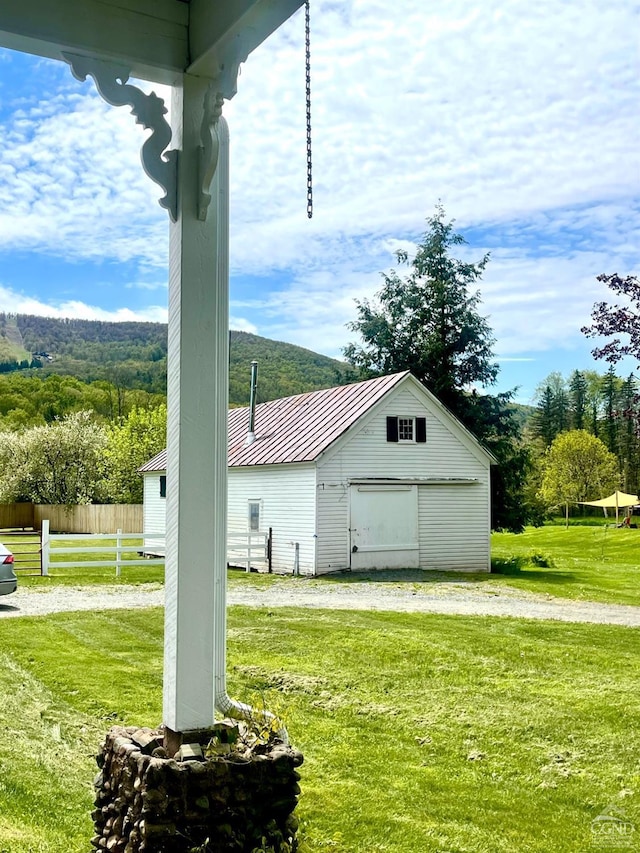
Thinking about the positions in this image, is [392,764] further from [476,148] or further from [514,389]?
[476,148]

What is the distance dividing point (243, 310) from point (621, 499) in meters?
112

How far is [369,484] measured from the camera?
17656 millimetres

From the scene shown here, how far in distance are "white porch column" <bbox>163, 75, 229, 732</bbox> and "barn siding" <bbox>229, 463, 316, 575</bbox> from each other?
13.9m

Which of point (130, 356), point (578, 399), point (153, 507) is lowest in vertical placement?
point (153, 507)

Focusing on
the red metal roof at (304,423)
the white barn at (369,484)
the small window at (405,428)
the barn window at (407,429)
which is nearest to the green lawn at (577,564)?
the white barn at (369,484)

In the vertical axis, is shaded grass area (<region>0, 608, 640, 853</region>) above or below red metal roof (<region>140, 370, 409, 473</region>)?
below

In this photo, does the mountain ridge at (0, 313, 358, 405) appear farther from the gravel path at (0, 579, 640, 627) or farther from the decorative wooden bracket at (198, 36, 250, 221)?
the decorative wooden bracket at (198, 36, 250, 221)

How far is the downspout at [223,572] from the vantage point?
9.55ft

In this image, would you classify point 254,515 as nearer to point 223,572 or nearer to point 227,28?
point 223,572

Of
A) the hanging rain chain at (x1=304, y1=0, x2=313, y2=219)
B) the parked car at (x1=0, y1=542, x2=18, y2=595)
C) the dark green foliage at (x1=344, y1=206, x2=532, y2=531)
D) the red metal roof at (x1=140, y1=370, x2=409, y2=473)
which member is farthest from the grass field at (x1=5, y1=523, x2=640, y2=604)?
the hanging rain chain at (x1=304, y1=0, x2=313, y2=219)

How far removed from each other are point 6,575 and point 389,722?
7705 mm

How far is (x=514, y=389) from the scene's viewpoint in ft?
89.0

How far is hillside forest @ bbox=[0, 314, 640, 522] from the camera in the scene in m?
39.8

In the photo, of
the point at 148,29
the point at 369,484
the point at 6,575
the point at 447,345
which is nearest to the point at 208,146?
the point at 148,29
